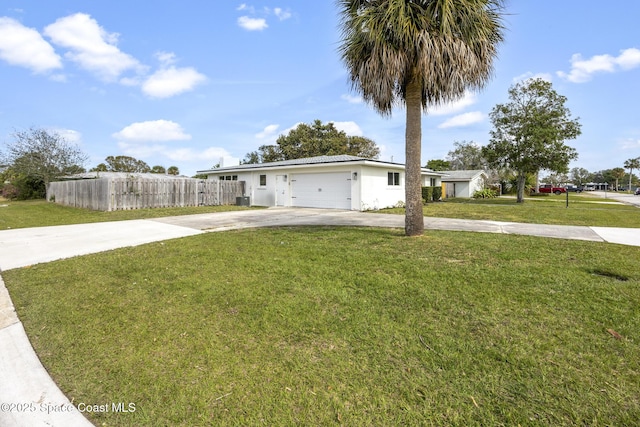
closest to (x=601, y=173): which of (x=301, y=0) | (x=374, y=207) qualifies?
(x=374, y=207)

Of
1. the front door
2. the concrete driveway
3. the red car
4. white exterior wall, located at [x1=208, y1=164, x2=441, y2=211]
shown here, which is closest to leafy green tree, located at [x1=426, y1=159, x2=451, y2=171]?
the red car

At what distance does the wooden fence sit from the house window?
10.5 metres

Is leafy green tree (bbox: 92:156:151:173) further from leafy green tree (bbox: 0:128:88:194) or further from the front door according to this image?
the front door

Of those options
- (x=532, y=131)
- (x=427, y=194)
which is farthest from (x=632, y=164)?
(x=427, y=194)

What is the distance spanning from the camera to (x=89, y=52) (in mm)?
12914

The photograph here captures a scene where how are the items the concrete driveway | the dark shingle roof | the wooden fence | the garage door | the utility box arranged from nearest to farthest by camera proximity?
A: the concrete driveway
the wooden fence
the garage door
the dark shingle roof
the utility box

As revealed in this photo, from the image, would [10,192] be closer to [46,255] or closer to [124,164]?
[124,164]

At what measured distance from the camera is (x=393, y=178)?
18.5 metres

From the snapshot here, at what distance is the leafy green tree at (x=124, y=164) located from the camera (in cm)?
5616

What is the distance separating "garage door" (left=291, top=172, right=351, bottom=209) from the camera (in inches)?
661

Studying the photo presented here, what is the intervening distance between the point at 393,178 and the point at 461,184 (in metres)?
19.2

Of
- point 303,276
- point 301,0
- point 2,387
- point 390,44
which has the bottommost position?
point 2,387

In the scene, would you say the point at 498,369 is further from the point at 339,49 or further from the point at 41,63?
the point at 41,63

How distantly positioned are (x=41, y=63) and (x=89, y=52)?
280 centimetres
